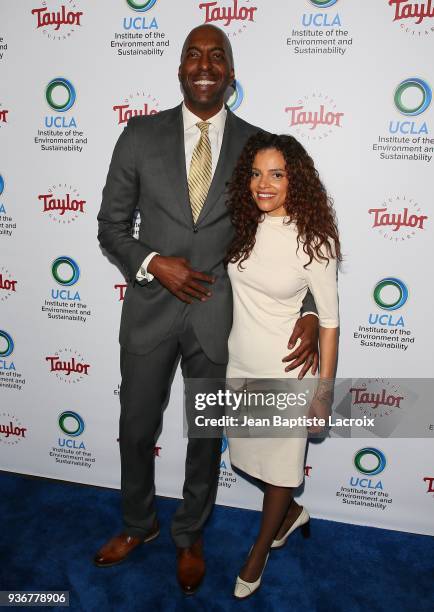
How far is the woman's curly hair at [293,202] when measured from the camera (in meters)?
1.71

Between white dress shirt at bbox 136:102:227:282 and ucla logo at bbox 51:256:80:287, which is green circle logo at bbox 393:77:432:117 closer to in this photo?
white dress shirt at bbox 136:102:227:282

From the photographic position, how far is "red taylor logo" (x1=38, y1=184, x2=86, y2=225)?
7.86ft

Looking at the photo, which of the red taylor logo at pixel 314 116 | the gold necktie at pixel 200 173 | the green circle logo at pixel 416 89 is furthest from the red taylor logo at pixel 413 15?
the gold necktie at pixel 200 173

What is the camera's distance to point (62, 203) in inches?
95.1

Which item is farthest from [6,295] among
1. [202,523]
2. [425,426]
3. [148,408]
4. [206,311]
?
[425,426]

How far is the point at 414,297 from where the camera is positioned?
2.26m

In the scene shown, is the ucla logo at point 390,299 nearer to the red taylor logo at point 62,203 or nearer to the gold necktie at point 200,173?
the gold necktie at point 200,173

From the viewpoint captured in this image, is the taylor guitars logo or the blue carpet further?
the taylor guitars logo

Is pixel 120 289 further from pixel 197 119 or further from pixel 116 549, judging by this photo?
pixel 116 549

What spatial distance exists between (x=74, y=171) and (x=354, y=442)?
2.00 meters

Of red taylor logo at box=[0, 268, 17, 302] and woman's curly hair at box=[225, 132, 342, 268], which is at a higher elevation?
woman's curly hair at box=[225, 132, 342, 268]

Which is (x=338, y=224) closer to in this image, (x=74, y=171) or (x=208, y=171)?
(x=208, y=171)

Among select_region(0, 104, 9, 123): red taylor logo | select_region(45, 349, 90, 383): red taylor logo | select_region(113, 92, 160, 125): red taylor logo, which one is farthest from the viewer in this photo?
select_region(45, 349, 90, 383): red taylor logo

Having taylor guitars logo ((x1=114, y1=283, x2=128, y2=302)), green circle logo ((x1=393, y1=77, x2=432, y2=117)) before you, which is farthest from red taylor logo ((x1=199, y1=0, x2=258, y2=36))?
taylor guitars logo ((x1=114, y1=283, x2=128, y2=302))
